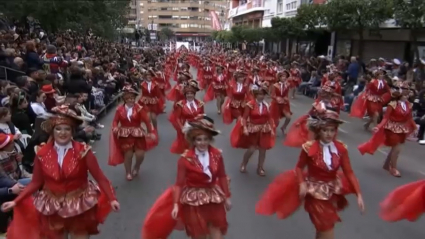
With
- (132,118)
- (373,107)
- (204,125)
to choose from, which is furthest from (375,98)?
(204,125)

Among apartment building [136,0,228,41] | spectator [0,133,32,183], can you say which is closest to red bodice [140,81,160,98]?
spectator [0,133,32,183]

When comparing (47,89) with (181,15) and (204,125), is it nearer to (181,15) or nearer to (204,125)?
(204,125)

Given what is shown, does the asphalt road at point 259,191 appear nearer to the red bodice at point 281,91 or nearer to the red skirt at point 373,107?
the red skirt at point 373,107

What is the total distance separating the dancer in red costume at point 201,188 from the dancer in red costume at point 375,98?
29.0ft

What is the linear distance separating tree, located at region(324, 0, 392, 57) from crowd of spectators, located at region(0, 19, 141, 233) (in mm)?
11382

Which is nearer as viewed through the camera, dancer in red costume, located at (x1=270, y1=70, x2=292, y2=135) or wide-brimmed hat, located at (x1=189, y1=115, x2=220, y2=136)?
wide-brimmed hat, located at (x1=189, y1=115, x2=220, y2=136)

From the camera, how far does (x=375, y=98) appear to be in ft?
42.8

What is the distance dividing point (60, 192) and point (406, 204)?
3667 millimetres

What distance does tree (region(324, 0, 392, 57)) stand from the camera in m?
23.9

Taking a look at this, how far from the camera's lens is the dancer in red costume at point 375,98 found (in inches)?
507

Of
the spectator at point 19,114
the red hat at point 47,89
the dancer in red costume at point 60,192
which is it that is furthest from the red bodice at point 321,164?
the red hat at point 47,89

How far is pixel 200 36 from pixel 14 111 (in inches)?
5341

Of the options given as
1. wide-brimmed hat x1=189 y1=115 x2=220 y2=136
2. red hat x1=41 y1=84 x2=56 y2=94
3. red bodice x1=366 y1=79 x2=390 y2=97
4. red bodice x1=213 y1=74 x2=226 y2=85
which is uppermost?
wide-brimmed hat x1=189 y1=115 x2=220 y2=136

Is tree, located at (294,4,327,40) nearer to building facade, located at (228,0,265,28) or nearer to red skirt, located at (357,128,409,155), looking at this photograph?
red skirt, located at (357,128,409,155)
